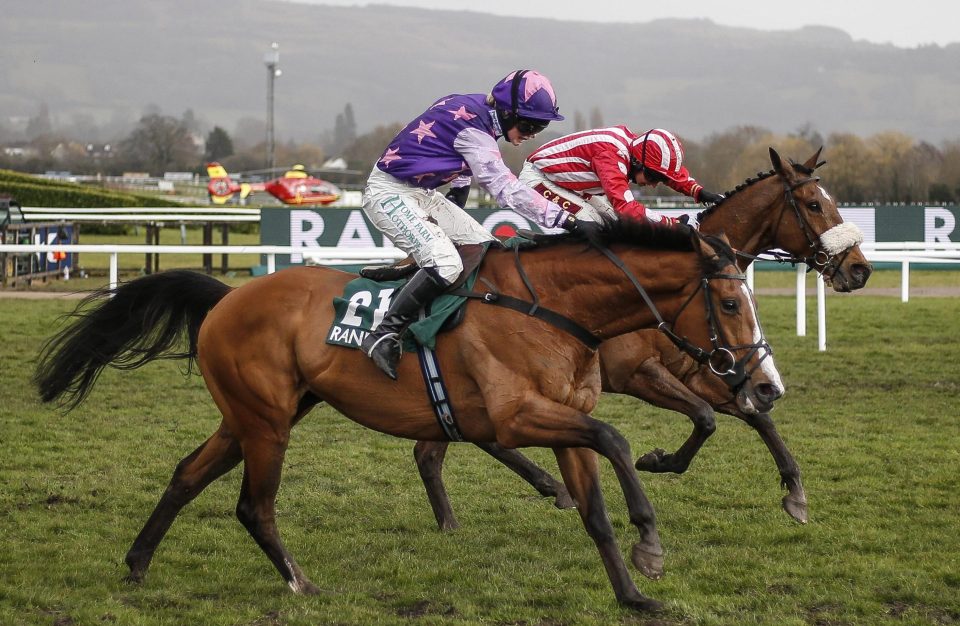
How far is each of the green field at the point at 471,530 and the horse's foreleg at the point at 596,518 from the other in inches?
3.1

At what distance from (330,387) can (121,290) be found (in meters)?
1.38

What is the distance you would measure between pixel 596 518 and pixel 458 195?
70.7 inches

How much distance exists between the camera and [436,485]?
A: 5586 mm

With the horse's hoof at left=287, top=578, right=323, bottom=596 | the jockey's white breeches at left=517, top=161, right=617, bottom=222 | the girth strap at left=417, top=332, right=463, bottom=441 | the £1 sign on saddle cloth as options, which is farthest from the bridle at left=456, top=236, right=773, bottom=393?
the jockey's white breeches at left=517, top=161, right=617, bottom=222

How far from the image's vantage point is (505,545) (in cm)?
521

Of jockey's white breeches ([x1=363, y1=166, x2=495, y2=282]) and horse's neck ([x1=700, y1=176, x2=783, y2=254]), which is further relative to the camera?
horse's neck ([x1=700, y1=176, x2=783, y2=254])

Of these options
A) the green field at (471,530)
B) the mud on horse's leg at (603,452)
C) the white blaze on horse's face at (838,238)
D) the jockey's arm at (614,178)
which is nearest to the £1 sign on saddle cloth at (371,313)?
the mud on horse's leg at (603,452)

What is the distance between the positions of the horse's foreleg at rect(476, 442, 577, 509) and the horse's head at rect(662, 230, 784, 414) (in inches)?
62.8

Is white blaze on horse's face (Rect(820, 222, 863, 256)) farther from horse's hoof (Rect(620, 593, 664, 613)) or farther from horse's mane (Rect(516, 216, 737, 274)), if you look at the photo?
horse's hoof (Rect(620, 593, 664, 613))

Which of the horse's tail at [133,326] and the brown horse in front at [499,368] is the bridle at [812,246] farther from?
the horse's tail at [133,326]

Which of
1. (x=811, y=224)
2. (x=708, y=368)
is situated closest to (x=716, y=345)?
(x=708, y=368)

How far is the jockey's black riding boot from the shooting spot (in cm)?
446

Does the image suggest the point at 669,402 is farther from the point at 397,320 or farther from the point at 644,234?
the point at 397,320

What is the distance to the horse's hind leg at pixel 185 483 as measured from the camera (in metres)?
4.79
